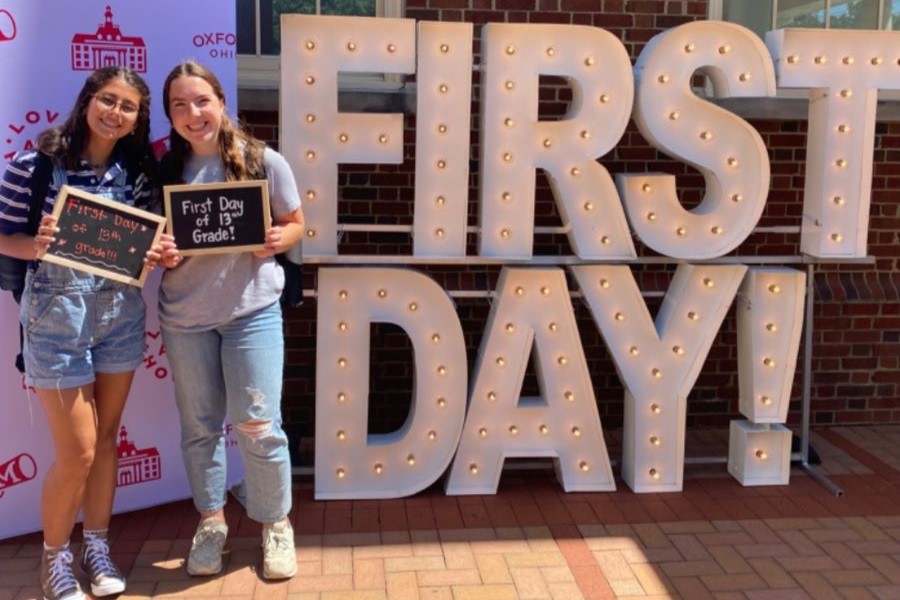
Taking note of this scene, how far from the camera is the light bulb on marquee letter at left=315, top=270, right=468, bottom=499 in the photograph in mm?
3992

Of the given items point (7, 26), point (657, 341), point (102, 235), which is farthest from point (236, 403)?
point (657, 341)

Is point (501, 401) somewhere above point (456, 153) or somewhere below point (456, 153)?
below

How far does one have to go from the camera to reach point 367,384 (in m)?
4.05

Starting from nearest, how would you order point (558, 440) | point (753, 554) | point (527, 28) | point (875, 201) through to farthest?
point (753, 554) → point (527, 28) → point (558, 440) → point (875, 201)

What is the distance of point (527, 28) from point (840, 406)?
2956 millimetres

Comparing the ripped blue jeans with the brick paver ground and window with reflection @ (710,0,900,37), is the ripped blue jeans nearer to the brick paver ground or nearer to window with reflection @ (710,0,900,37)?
the brick paver ground

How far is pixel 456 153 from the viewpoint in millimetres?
3932

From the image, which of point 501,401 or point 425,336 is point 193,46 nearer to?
point 425,336

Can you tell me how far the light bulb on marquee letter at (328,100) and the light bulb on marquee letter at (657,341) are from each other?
1.07 m

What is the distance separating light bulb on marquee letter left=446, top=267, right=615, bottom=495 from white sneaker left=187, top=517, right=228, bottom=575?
1078 mm

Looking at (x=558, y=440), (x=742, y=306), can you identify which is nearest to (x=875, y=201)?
(x=742, y=306)

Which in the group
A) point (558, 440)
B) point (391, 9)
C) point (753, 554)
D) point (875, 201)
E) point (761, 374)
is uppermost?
point (391, 9)

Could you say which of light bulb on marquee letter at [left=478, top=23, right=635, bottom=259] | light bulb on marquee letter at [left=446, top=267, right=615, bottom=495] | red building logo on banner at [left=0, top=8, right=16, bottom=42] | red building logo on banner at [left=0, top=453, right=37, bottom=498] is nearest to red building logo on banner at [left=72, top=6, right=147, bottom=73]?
red building logo on banner at [left=0, top=8, right=16, bottom=42]

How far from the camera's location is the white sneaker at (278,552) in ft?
11.0
